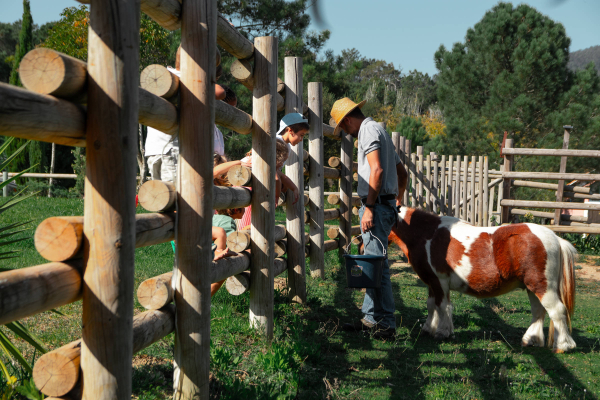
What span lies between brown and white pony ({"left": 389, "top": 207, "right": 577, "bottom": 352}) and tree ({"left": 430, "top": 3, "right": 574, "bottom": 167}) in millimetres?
18176

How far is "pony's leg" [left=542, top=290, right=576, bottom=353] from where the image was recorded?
439 cm

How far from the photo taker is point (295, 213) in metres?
5.48

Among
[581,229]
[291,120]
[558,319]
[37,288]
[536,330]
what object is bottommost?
[581,229]

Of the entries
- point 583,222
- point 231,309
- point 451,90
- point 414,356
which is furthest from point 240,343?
point 451,90

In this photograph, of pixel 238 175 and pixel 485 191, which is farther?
pixel 485 191

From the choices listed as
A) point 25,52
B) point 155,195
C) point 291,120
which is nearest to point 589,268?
point 291,120

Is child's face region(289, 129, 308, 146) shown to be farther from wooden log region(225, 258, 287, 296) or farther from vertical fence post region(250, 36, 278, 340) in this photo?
wooden log region(225, 258, 287, 296)

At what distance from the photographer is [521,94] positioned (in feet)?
69.2

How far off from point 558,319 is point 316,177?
3444 millimetres

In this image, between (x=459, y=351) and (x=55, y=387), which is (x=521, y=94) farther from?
(x=55, y=387)

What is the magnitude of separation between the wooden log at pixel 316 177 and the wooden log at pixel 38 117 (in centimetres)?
485

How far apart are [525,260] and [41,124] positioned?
415 centimetres

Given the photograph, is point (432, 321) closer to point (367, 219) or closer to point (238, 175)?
point (367, 219)

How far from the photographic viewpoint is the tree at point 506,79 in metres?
21.2
